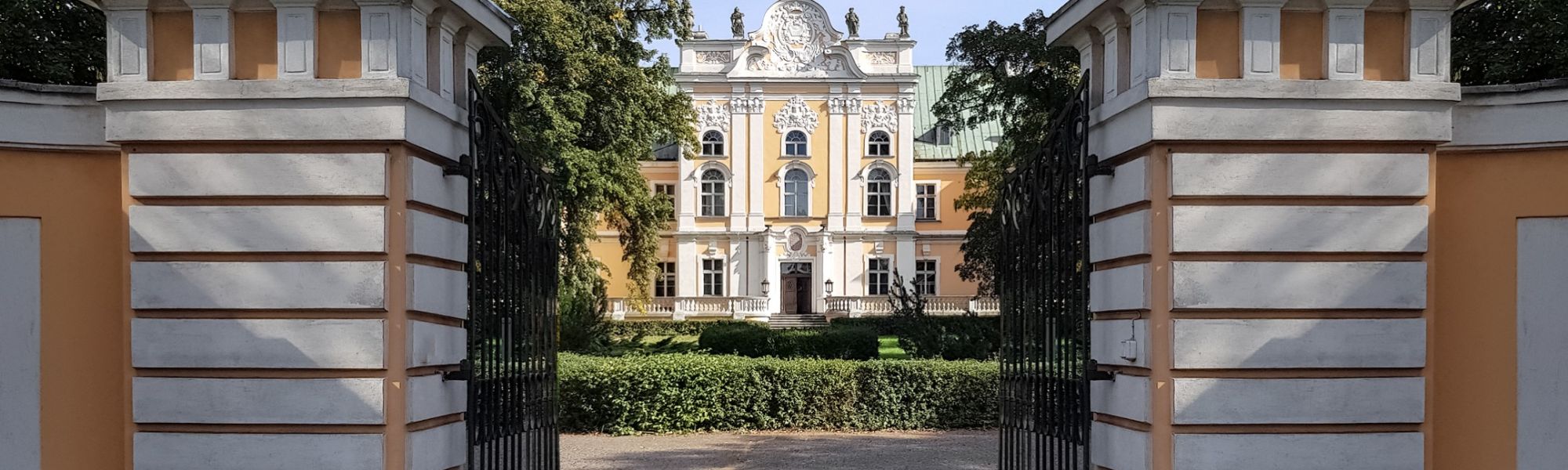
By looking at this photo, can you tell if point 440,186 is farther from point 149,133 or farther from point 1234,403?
point 1234,403

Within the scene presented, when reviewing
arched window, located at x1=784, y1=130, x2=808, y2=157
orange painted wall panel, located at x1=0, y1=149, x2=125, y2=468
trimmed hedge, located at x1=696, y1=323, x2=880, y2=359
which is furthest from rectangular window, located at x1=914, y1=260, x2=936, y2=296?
orange painted wall panel, located at x1=0, y1=149, x2=125, y2=468

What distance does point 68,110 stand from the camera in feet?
18.3

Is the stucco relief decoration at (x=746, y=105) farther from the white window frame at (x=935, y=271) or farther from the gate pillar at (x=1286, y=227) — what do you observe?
the gate pillar at (x=1286, y=227)

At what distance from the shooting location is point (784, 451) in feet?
42.9

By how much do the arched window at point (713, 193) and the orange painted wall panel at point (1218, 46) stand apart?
129 feet

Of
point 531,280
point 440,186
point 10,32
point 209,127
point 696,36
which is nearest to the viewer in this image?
point 209,127

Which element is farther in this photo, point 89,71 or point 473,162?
point 89,71

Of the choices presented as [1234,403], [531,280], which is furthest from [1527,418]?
[531,280]

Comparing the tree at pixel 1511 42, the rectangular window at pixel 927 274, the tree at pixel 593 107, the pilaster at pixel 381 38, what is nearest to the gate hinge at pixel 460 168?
the pilaster at pixel 381 38

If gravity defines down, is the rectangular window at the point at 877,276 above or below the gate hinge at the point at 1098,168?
below

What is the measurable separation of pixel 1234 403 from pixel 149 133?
4.74 m

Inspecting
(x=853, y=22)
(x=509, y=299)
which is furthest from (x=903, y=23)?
(x=509, y=299)

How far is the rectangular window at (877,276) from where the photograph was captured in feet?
145

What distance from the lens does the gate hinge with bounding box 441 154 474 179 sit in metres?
5.89
